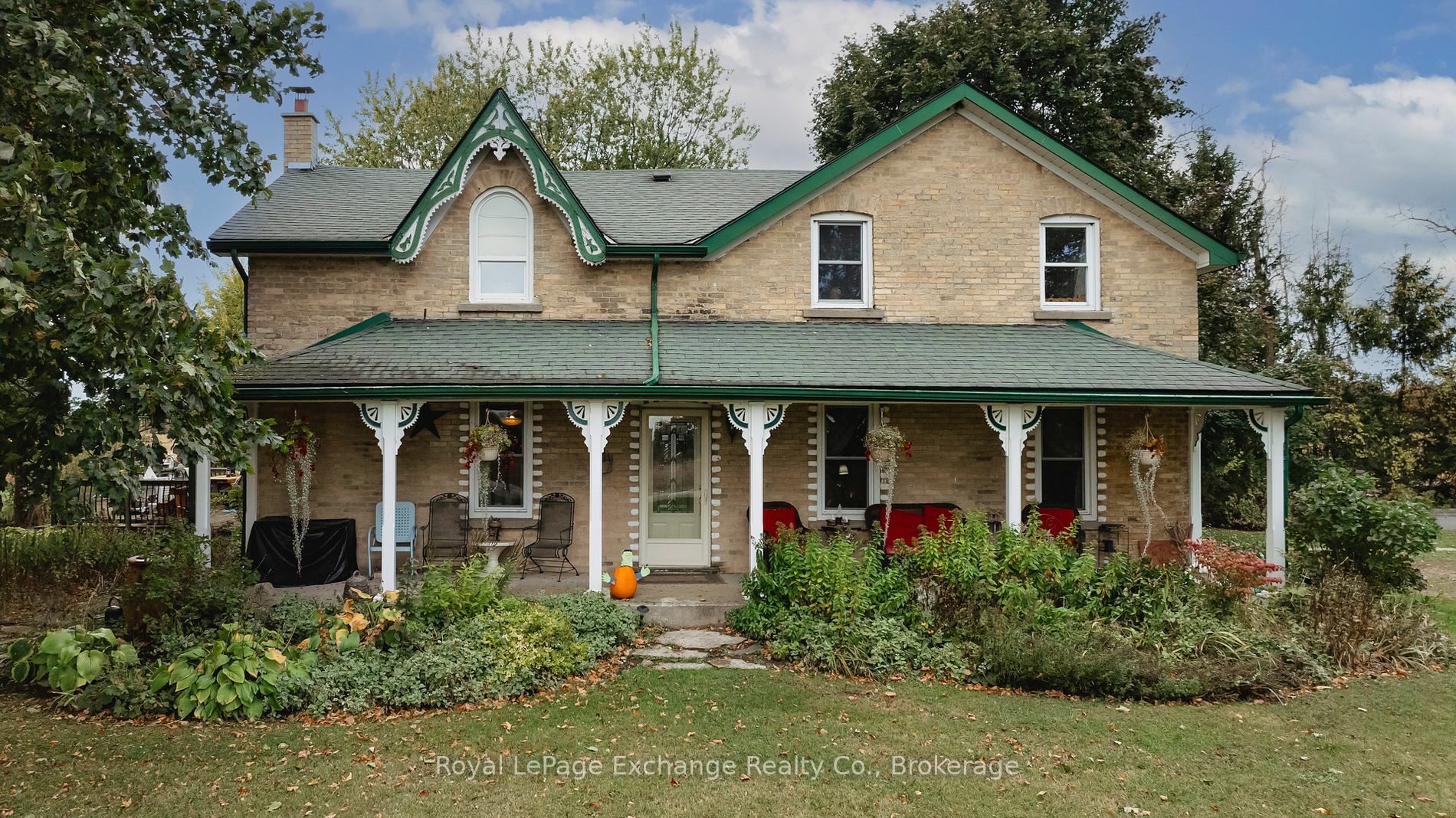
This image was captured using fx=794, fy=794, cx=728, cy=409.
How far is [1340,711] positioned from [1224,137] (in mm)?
19878

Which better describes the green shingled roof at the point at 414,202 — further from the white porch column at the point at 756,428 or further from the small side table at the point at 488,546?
the small side table at the point at 488,546

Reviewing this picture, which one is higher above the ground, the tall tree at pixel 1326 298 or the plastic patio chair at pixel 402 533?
the tall tree at pixel 1326 298

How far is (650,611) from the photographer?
32.2ft

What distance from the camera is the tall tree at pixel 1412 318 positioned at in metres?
23.0

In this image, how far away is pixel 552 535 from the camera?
37.4ft

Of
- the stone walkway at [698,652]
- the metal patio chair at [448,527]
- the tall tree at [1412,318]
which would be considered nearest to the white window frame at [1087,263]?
the stone walkway at [698,652]

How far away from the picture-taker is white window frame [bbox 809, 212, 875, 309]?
1252 centimetres

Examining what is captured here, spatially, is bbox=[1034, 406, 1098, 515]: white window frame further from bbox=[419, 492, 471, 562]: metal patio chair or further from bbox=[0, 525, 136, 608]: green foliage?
bbox=[0, 525, 136, 608]: green foliage

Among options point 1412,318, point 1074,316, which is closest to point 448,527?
point 1074,316

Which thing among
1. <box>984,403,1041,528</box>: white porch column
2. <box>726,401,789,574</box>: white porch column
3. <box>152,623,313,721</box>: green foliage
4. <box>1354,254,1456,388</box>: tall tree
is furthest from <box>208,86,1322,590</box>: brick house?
<box>1354,254,1456,388</box>: tall tree

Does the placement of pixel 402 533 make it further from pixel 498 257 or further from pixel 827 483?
pixel 827 483

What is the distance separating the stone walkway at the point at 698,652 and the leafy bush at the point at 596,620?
288 millimetres

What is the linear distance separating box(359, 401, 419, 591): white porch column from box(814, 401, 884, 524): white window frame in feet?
19.0

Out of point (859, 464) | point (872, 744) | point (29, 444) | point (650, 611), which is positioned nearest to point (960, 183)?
point (859, 464)
